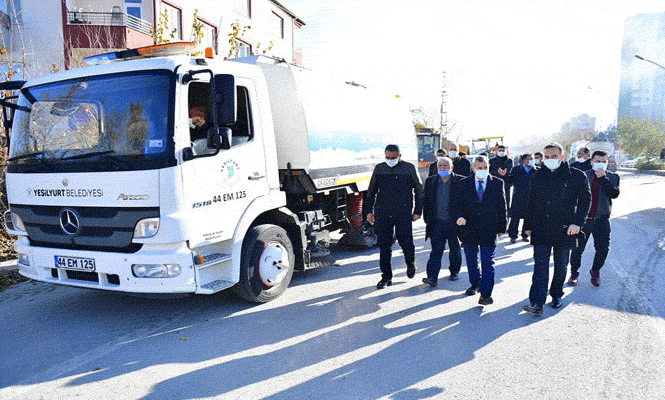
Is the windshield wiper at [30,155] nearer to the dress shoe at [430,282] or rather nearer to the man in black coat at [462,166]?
the dress shoe at [430,282]

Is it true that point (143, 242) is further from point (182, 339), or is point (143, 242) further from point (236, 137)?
point (236, 137)

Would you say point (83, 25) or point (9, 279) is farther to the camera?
point (83, 25)

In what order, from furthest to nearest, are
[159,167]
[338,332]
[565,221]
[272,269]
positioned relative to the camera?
[272,269]
[565,221]
[338,332]
[159,167]

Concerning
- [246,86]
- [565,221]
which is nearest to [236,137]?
[246,86]

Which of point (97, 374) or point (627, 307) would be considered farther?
point (627, 307)

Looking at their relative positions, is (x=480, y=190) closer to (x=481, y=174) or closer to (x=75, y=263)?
(x=481, y=174)

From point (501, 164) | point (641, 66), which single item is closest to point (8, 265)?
point (501, 164)

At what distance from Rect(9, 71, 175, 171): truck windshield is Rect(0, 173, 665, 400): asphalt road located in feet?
5.38

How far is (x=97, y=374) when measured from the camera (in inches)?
152

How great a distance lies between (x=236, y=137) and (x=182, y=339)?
2.12 meters

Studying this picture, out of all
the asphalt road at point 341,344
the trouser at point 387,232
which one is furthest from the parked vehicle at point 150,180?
the trouser at point 387,232

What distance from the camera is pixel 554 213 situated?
5.15 meters

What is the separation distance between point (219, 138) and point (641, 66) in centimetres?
15824

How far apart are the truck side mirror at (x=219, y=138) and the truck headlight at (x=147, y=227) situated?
2.86 feet
